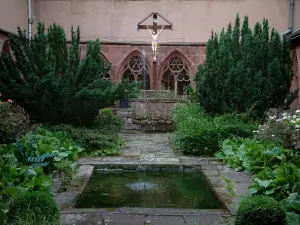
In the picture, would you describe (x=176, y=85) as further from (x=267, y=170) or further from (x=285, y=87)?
(x=267, y=170)

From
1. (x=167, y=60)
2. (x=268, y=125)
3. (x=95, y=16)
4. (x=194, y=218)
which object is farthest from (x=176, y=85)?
(x=194, y=218)

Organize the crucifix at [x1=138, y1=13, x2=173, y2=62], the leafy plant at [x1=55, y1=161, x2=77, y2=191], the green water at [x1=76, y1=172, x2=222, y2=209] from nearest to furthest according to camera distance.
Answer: the green water at [x1=76, y1=172, x2=222, y2=209], the leafy plant at [x1=55, y1=161, x2=77, y2=191], the crucifix at [x1=138, y1=13, x2=173, y2=62]

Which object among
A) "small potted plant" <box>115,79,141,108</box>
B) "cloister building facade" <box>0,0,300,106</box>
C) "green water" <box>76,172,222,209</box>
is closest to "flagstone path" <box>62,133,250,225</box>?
"green water" <box>76,172,222,209</box>

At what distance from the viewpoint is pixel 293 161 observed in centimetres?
549

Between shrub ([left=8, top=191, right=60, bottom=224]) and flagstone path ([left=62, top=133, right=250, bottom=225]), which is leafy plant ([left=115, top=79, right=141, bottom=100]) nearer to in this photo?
flagstone path ([left=62, top=133, right=250, bottom=225])

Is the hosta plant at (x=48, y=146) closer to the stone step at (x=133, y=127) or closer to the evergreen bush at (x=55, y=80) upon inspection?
the evergreen bush at (x=55, y=80)

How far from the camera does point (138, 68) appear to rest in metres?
15.1

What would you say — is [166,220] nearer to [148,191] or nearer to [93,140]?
[148,191]

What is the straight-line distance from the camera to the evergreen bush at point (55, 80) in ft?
27.0

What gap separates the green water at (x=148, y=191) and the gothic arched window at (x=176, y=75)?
29.2ft

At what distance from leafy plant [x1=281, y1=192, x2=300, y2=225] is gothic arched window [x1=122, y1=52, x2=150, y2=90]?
11.3 meters

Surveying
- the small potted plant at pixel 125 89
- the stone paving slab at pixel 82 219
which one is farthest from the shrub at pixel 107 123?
the stone paving slab at pixel 82 219

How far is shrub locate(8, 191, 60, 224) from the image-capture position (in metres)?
3.46

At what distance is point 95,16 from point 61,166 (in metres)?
10.3
